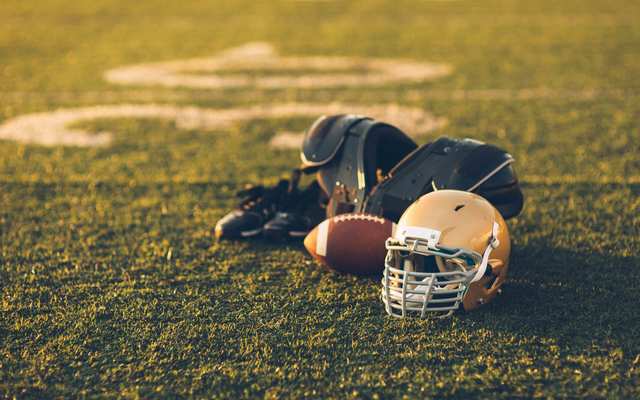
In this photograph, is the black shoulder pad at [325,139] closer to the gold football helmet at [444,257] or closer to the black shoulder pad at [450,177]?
the black shoulder pad at [450,177]

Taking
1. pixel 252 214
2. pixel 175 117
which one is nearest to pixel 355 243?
pixel 252 214

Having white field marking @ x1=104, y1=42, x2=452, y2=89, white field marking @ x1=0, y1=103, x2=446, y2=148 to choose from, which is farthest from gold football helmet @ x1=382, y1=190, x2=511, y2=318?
white field marking @ x1=104, y1=42, x2=452, y2=89

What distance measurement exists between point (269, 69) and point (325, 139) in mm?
4460

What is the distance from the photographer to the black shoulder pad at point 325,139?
12.7ft

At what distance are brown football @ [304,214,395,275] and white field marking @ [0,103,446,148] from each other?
2.36 metres

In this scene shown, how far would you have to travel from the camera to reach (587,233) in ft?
13.0

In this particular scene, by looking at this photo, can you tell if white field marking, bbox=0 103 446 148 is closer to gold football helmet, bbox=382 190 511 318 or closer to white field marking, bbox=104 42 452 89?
white field marking, bbox=104 42 452 89

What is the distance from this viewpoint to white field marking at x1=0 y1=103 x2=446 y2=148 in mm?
6004

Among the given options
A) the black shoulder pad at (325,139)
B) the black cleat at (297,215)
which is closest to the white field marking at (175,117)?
the black cleat at (297,215)

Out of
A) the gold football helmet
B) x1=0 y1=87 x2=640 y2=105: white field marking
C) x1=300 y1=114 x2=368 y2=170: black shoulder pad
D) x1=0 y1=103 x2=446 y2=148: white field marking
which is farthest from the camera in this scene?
x1=0 y1=87 x2=640 y2=105: white field marking

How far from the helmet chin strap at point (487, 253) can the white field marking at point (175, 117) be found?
2.84 meters

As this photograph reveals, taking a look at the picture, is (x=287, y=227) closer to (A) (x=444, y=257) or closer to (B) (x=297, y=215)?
(B) (x=297, y=215)

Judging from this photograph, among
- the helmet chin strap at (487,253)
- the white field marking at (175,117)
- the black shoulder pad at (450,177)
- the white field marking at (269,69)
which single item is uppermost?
the black shoulder pad at (450,177)

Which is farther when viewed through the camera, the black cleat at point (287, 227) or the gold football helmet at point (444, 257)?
the black cleat at point (287, 227)
